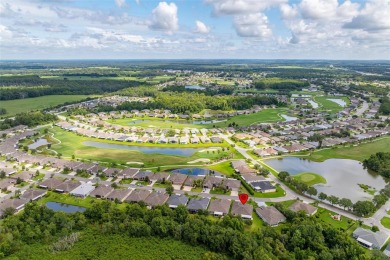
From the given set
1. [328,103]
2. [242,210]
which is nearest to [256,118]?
[328,103]

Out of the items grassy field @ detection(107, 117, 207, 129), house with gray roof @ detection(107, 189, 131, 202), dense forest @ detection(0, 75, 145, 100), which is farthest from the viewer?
dense forest @ detection(0, 75, 145, 100)

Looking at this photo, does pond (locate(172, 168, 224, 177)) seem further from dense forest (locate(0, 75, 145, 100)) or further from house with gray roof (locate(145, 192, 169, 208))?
dense forest (locate(0, 75, 145, 100))

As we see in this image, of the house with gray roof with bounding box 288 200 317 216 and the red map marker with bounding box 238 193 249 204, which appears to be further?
the red map marker with bounding box 238 193 249 204

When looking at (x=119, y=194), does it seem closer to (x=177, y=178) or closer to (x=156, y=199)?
(x=156, y=199)

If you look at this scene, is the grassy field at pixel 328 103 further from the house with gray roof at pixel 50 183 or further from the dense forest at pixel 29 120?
the dense forest at pixel 29 120

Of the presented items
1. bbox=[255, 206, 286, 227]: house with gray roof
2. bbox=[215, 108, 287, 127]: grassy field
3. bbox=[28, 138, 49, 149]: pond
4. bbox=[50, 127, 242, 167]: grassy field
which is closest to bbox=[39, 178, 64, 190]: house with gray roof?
bbox=[50, 127, 242, 167]: grassy field

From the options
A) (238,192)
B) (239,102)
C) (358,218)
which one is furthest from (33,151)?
(239,102)

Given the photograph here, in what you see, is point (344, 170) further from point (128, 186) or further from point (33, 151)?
point (33, 151)
